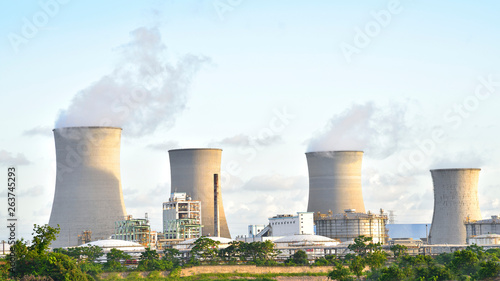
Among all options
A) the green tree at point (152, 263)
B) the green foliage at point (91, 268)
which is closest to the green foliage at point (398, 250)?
the green tree at point (152, 263)

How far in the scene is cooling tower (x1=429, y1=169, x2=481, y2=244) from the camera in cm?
5969

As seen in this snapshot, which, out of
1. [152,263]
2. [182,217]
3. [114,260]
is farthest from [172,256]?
[182,217]

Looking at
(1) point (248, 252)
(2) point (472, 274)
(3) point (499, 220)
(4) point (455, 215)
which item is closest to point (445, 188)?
(4) point (455, 215)

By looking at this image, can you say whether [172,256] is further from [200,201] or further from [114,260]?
[200,201]

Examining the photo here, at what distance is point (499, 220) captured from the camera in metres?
66.7

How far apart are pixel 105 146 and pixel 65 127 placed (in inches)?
110

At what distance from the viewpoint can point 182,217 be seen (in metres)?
62.4

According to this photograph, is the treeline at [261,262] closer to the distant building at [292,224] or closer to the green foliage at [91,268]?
the green foliage at [91,268]

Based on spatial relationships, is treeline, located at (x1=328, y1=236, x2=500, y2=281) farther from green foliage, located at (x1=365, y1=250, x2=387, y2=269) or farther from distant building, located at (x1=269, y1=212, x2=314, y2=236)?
distant building, located at (x1=269, y1=212, x2=314, y2=236)

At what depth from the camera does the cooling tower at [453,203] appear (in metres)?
59.7

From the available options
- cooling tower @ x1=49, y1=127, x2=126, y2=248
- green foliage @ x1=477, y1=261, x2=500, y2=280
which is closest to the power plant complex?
cooling tower @ x1=49, y1=127, x2=126, y2=248

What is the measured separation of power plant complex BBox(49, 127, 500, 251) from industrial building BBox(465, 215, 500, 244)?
90 millimetres

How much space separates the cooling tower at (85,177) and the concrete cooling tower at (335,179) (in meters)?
14.8

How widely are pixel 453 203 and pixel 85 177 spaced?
81.4 feet
